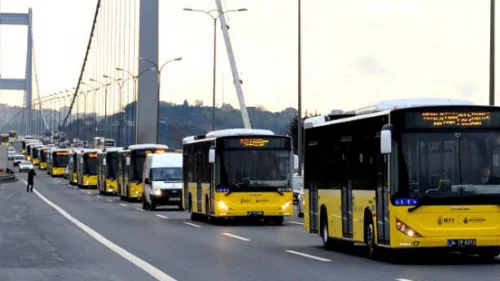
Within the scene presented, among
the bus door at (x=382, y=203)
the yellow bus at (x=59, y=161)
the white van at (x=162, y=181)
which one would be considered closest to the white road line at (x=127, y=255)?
the bus door at (x=382, y=203)

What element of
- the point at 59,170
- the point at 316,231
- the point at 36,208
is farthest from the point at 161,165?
the point at 59,170

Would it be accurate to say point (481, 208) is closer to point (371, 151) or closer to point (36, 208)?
point (371, 151)

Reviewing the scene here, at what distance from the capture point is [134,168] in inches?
2594

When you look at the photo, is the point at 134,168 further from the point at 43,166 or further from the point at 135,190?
the point at 43,166

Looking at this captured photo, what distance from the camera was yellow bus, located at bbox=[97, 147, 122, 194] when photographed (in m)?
78.2

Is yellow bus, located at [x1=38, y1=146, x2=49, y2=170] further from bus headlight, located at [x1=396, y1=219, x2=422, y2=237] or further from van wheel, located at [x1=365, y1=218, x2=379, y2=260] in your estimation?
bus headlight, located at [x1=396, y1=219, x2=422, y2=237]

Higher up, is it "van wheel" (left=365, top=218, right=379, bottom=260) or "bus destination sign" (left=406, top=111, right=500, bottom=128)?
"bus destination sign" (left=406, top=111, right=500, bottom=128)

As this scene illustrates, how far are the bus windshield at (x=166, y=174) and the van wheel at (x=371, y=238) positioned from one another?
31972mm

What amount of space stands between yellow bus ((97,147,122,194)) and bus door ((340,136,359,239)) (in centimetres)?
5298

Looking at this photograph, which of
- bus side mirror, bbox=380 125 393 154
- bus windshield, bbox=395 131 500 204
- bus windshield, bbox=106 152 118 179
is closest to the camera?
bus side mirror, bbox=380 125 393 154

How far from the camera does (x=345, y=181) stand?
23156 mm

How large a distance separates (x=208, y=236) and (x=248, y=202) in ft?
21.1

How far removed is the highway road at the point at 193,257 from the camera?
1786cm

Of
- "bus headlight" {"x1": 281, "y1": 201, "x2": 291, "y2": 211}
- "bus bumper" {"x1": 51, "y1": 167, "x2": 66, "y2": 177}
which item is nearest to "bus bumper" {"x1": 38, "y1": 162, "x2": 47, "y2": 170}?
"bus bumper" {"x1": 51, "y1": 167, "x2": 66, "y2": 177}
